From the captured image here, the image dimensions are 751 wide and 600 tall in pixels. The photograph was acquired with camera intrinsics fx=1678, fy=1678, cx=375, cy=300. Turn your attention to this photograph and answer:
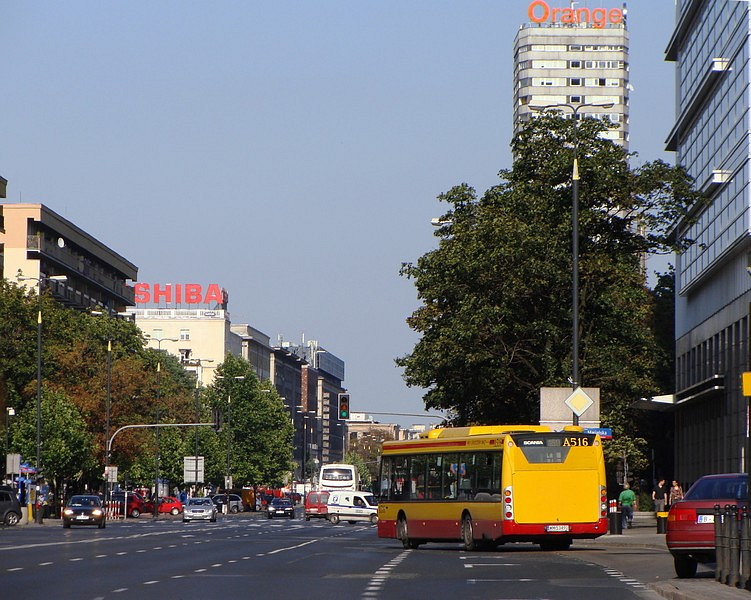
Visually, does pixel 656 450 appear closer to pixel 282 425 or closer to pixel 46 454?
pixel 46 454

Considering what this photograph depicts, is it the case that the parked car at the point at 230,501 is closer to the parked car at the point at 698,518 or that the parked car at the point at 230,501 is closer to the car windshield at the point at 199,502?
the car windshield at the point at 199,502

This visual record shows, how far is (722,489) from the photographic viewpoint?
24.6 metres

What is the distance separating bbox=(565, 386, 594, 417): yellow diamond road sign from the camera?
128 ft

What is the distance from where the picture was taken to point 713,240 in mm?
68375

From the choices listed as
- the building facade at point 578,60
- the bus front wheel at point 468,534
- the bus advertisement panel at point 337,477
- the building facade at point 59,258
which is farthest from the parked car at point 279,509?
the building facade at point 578,60

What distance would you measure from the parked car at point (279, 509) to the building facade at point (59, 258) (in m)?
21.2

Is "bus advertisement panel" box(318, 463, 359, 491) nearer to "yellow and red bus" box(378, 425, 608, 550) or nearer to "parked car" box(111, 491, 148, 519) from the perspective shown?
"parked car" box(111, 491, 148, 519)

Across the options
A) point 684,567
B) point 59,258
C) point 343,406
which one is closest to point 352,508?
point 343,406

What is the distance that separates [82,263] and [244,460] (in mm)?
25756

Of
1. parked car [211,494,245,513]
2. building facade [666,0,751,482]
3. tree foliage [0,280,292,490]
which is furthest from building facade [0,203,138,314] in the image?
building facade [666,0,751,482]

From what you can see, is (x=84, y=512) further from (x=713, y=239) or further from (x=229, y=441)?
(x=229, y=441)

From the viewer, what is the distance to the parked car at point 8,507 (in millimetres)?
66188

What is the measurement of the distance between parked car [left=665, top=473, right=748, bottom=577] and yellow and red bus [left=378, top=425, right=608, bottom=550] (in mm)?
12068

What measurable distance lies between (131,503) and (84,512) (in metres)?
37.1
